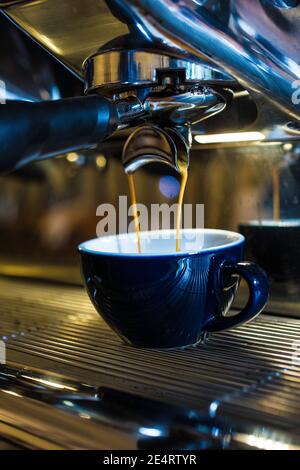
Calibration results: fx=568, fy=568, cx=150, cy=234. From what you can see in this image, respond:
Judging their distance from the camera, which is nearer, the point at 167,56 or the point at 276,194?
the point at 167,56

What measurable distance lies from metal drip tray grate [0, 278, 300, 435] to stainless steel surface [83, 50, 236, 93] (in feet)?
0.59

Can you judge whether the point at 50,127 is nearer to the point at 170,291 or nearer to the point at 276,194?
the point at 170,291

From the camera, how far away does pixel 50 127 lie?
302 mm

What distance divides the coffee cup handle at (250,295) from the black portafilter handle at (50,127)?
0.13 m

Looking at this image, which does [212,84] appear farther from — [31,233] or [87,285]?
[31,233]

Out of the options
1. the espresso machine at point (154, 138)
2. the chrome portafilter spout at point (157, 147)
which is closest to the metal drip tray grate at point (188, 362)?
the espresso machine at point (154, 138)

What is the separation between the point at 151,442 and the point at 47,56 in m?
0.35

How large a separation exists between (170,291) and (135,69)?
0.47 feet

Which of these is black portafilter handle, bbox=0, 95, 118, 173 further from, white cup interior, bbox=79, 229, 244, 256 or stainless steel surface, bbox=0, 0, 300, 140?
white cup interior, bbox=79, 229, 244, 256

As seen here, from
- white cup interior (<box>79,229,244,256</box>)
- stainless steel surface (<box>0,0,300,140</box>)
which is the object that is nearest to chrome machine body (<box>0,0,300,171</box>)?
stainless steel surface (<box>0,0,300,140</box>)

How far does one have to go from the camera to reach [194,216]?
57 centimetres

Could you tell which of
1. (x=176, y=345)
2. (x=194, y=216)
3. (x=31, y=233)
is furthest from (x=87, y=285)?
(x=31, y=233)

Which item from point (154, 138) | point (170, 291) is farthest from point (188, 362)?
point (154, 138)

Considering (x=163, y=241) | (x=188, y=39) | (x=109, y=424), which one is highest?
(x=188, y=39)
